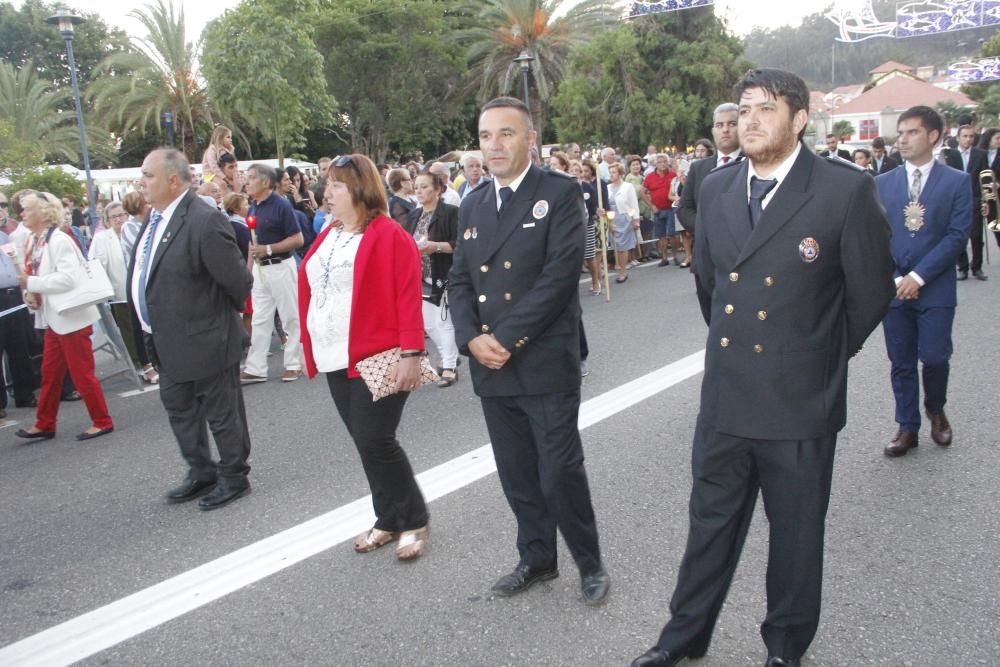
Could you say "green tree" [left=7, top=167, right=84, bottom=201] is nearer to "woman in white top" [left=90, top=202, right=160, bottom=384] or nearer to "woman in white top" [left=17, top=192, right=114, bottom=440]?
"woman in white top" [left=90, top=202, right=160, bottom=384]

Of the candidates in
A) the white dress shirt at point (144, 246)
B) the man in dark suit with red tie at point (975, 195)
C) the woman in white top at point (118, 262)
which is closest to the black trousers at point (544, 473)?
the white dress shirt at point (144, 246)

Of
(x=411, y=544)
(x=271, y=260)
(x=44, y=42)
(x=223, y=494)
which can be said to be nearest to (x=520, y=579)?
(x=411, y=544)

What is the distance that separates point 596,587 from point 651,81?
111ft

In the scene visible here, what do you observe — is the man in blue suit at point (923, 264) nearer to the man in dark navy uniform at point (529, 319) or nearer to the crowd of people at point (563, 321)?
the crowd of people at point (563, 321)

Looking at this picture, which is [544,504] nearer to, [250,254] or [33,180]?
[250,254]

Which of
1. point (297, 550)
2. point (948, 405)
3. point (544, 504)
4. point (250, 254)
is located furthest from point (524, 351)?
point (250, 254)

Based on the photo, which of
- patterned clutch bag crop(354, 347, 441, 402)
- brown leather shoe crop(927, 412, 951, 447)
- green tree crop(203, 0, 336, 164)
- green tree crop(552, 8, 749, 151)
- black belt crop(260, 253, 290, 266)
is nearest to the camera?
patterned clutch bag crop(354, 347, 441, 402)

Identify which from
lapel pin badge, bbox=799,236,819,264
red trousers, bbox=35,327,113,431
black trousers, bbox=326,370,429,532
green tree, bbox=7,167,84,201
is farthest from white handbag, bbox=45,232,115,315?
green tree, bbox=7,167,84,201

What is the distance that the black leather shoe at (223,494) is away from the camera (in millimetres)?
4816

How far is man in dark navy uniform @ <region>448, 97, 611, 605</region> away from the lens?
3273mm

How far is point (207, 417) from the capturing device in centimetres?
496

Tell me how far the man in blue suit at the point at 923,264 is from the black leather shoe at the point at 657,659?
8.52 ft

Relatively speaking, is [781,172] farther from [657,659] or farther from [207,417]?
[207,417]

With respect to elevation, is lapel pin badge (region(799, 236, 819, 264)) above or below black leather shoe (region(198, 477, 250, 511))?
above
